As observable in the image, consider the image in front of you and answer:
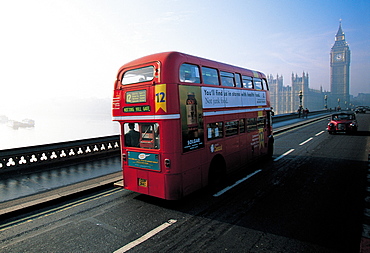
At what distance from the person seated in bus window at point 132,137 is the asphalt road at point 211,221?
5.16 ft

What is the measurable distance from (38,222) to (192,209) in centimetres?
359

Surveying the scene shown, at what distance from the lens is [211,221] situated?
5.30 meters

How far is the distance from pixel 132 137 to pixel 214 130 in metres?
2.49

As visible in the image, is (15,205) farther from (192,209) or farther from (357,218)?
(357,218)

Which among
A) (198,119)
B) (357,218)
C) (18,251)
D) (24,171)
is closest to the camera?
(18,251)

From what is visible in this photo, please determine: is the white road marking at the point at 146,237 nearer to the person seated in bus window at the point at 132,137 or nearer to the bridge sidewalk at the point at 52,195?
the person seated in bus window at the point at 132,137

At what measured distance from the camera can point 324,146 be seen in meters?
14.7

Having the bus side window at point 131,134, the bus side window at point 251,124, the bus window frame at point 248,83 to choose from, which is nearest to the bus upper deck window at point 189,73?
the bus side window at point 131,134

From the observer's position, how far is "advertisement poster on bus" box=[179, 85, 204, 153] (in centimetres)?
614

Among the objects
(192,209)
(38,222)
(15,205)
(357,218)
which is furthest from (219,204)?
(15,205)

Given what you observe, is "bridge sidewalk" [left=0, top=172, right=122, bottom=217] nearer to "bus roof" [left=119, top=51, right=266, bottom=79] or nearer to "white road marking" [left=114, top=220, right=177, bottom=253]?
"white road marking" [left=114, top=220, right=177, bottom=253]

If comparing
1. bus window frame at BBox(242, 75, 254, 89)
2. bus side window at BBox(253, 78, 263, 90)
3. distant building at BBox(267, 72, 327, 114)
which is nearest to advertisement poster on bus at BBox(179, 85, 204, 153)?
bus window frame at BBox(242, 75, 254, 89)

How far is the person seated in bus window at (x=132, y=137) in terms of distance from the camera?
6.68 metres

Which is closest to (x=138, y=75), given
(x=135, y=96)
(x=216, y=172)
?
(x=135, y=96)
